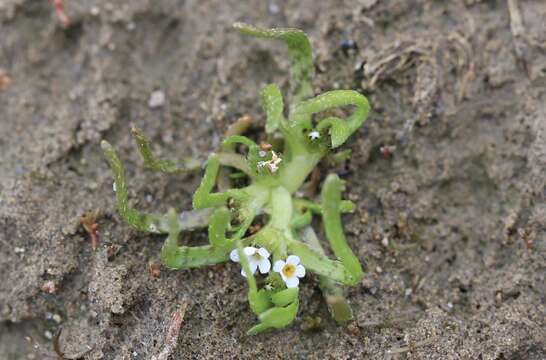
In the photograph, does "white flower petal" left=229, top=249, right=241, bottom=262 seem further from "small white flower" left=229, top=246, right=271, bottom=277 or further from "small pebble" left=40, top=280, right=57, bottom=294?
"small pebble" left=40, top=280, right=57, bottom=294

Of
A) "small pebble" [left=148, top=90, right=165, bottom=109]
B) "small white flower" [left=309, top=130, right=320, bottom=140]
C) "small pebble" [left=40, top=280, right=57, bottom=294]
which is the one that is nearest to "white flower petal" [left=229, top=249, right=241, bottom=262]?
"small white flower" [left=309, top=130, right=320, bottom=140]

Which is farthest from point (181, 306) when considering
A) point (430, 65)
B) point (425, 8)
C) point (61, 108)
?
point (425, 8)

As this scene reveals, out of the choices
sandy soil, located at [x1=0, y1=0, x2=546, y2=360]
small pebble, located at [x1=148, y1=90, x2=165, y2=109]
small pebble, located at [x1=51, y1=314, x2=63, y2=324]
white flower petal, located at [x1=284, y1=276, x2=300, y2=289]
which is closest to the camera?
white flower petal, located at [x1=284, y1=276, x2=300, y2=289]

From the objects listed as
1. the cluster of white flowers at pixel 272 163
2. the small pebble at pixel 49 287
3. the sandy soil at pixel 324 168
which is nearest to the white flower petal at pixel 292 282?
the sandy soil at pixel 324 168

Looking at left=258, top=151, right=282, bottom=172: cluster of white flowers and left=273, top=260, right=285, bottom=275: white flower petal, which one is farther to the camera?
left=258, top=151, right=282, bottom=172: cluster of white flowers

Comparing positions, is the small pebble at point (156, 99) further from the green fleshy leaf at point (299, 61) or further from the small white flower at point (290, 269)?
the small white flower at point (290, 269)

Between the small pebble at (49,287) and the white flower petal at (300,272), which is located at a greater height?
the white flower petal at (300,272)

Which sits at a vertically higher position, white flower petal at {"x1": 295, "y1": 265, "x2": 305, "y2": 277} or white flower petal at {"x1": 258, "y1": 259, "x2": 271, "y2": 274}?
white flower petal at {"x1": 295, "y1": 265, "x2": 305, "y2": 277}
